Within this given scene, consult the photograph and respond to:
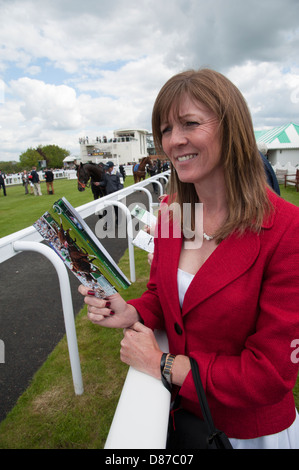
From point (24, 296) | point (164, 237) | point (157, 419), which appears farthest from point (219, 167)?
point (24, 296)

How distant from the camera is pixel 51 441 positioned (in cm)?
227

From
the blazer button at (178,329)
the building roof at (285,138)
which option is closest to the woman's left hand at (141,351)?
the blazer button at (178,329)

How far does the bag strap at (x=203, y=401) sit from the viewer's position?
0.99 m

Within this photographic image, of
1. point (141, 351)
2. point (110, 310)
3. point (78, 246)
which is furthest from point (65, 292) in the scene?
point (78, 246)

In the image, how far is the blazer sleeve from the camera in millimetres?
970

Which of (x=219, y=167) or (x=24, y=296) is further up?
(x=219, y=167)

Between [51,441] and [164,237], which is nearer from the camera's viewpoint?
[164,237]

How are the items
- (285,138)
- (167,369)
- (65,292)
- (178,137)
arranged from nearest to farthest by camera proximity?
(167,369)
(178,137)
(65,292)
(285,138)

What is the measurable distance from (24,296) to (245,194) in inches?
180

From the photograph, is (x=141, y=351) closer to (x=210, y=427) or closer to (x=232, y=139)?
(x=210, y=427)

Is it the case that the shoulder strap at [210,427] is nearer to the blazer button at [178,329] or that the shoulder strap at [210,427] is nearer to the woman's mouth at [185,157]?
the blazer button at [178,329]

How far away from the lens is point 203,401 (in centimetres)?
101

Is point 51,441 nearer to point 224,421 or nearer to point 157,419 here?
point 224,421

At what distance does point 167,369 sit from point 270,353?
0.39 m
